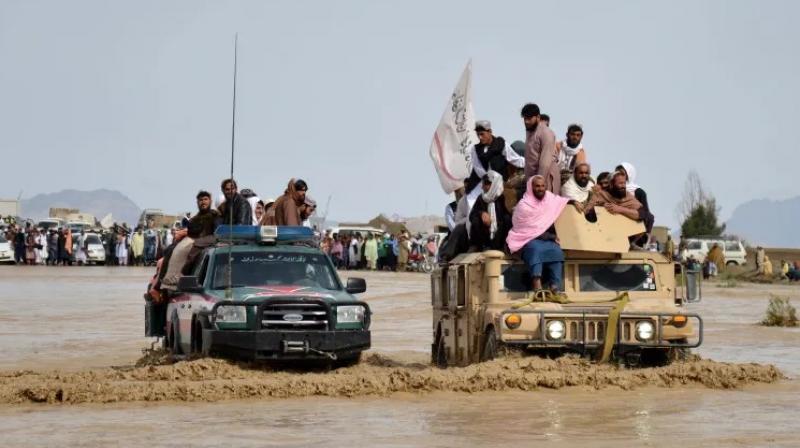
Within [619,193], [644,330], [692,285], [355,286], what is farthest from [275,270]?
[692,285]

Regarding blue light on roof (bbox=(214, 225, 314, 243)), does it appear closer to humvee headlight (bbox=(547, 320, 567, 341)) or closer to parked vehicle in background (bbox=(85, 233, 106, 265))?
humvee headlight (bbox=(547, 320, 567, 341))

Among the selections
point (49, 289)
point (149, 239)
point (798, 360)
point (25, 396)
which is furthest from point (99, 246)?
point (25, 396)

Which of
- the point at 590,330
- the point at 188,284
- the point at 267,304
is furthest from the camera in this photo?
the point at 188,284

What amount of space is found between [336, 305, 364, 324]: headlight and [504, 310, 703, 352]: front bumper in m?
1.68

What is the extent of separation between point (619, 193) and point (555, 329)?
7.28 feet

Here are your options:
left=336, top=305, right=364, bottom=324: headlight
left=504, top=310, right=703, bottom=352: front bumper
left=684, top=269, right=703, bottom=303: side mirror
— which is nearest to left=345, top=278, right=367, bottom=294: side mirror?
left=336, top=305, right=364, bottom=324: headlight

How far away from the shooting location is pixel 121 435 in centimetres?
1219

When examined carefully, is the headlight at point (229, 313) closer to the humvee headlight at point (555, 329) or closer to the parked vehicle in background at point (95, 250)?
the humvee headlight at point (555, 329)

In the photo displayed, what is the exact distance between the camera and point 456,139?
2030cm

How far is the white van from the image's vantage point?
6488cm

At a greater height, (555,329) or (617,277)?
(617,277)

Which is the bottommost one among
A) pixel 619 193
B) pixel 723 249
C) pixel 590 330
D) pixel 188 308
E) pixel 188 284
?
pixel 590 330

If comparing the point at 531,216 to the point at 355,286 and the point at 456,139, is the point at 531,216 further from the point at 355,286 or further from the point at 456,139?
the point at 456,139

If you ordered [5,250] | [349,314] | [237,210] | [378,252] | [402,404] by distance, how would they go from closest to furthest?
[402,404]
[349,314]
[237,210]
[378,252]
[5,250]
